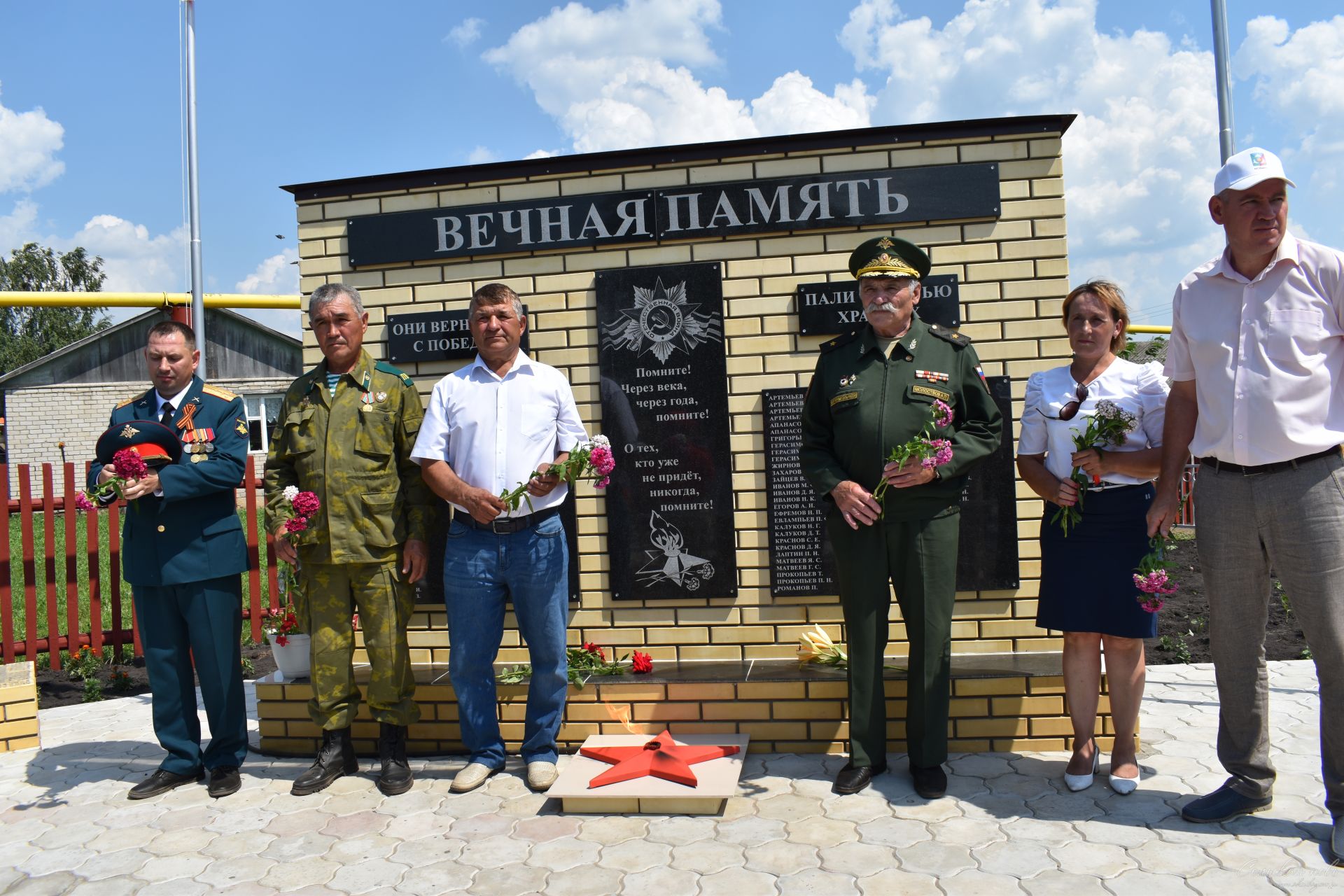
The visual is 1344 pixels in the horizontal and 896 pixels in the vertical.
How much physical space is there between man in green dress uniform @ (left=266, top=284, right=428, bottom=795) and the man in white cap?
2873mm

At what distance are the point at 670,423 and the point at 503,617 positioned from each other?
117 centimetres

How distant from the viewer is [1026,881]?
2705 millimetres

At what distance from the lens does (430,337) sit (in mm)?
4480

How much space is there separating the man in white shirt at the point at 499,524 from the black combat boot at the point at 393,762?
8.6 inches

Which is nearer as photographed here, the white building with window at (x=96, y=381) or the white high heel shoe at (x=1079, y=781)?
the white high heel shoe at (x=1079, y=781)

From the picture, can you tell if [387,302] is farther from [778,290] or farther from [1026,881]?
[1026,881]

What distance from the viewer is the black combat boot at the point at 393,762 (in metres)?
3.69

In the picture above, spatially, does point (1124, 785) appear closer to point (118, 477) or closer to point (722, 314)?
point (722, 314)

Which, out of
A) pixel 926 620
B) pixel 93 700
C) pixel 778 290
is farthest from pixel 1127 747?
pixel 93 700

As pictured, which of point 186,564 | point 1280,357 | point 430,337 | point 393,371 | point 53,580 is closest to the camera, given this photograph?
point 1280,357

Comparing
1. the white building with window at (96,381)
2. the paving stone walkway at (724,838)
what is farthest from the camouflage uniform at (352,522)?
the white building with window at (96,381)

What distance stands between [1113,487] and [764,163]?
2063mm

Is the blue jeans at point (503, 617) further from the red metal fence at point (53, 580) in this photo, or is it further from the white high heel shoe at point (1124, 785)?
the red metal fence at point (53, 580)

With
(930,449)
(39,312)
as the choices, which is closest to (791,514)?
(930,449)
